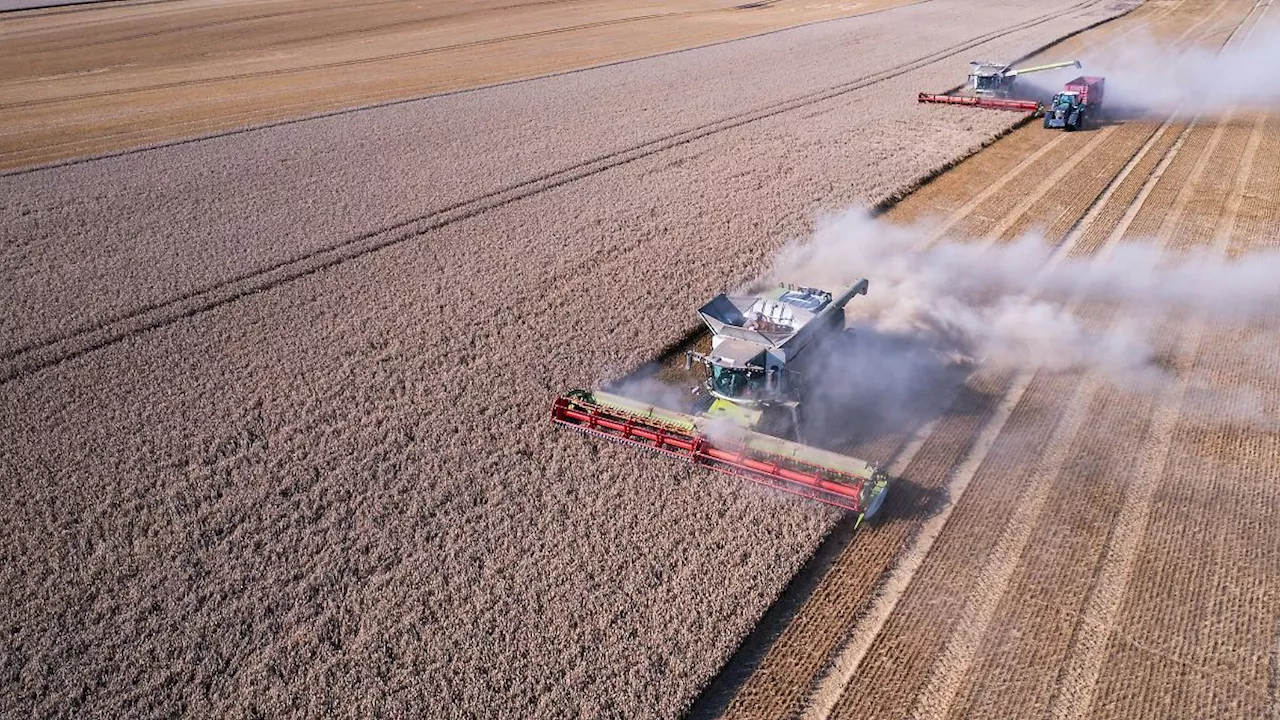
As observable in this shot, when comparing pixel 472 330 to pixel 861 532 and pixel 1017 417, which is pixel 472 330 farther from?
pixel 1017 417

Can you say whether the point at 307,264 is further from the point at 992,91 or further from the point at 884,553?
the point at 992,91

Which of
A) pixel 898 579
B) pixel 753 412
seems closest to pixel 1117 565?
pixel 898 579

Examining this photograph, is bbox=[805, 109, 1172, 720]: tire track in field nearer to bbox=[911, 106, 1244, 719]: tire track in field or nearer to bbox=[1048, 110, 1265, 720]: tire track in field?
bbox=[911, 106, 1244, 719]: tire track in field

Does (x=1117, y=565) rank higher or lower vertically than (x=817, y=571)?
lower

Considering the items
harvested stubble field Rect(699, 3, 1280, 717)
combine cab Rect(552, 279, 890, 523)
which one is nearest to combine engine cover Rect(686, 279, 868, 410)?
combine cab Rect(552, 279, 890, 523)

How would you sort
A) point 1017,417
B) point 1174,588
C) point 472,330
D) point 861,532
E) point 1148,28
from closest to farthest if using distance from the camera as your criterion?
point 1174,588, point 861,532, point 1017,417, point 472,330, point 1148,28

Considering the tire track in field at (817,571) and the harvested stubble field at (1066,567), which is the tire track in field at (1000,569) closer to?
the harvested stubble field at (1066,567)

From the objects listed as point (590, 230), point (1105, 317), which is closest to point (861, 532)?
point (1105, 317)
